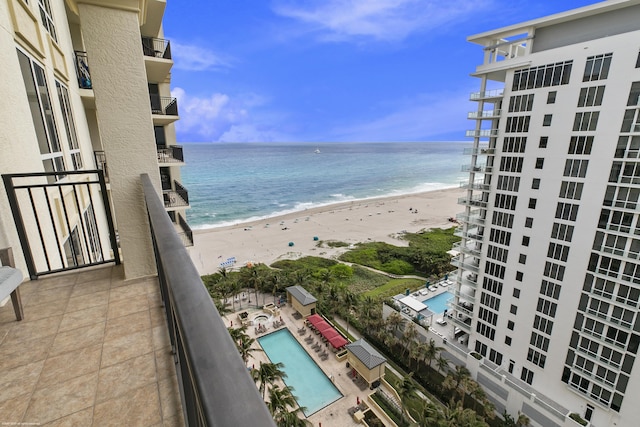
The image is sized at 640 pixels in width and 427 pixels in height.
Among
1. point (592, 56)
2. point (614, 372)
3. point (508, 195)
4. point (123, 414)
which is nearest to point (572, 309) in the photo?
point (614, 372)

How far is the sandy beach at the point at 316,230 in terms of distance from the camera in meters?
32.8

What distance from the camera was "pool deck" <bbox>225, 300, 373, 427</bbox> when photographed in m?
13.6

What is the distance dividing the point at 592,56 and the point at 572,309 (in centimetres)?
935

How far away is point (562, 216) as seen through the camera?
479 inches

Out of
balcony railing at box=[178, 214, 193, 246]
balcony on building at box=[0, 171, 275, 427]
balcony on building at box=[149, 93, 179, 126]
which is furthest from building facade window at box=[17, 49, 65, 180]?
balcony on building at box=[149, 93, 179, 126]

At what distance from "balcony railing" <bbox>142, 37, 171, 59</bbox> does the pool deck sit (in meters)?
14.8

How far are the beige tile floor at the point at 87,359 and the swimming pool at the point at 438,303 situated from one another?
68.0 feet

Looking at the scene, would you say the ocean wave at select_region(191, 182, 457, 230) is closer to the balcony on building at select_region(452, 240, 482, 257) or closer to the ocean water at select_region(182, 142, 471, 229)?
the ocean water at select_region(182, 142, 471, 229)

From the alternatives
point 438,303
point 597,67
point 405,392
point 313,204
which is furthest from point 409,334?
point 313,204

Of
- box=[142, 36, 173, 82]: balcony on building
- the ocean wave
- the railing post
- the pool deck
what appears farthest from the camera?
the ocean wave

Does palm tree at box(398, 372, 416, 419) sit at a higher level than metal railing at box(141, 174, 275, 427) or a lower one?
lower

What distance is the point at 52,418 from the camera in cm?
234

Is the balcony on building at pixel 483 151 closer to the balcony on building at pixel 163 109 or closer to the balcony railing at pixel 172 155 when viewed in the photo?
A: the balcony railing at pixel 172 155

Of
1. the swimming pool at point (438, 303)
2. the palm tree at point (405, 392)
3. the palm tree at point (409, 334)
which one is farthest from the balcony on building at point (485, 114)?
the palm tree at point (405, 392)
